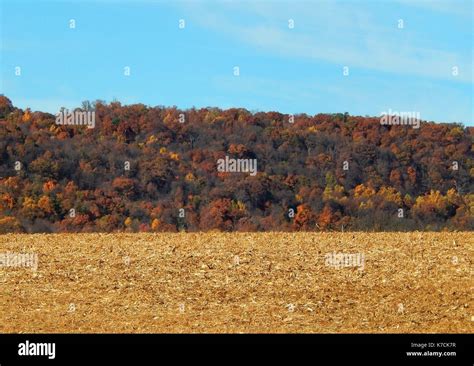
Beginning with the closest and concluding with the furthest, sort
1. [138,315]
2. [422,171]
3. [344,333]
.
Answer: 1. [344,333]
2. [138,315]
3. [422,171]

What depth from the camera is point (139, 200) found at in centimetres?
3381

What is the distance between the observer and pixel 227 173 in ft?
119

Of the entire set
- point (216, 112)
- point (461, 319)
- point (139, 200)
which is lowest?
point (461, 319)

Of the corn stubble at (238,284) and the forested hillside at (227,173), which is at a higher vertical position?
the forested hillside at (227,173)

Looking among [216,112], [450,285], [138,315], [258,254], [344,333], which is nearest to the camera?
[344,333]

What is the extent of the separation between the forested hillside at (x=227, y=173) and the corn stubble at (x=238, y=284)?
7.27 m

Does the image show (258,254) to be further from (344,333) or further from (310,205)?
(310,205)

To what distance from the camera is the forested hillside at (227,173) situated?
30.7 meters

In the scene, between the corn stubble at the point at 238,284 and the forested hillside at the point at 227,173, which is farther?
the forested hillside at the point at 227,173

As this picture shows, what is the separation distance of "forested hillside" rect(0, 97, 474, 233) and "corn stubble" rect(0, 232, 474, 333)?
7266mm

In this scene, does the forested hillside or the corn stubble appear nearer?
the corn stubble

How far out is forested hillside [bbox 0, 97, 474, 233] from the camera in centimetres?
3067
